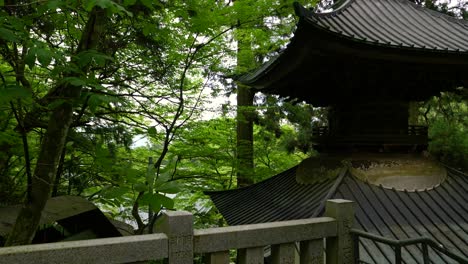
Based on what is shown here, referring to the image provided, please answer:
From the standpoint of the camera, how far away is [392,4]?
19.1ft

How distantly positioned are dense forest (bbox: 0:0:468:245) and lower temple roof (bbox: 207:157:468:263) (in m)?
1.73

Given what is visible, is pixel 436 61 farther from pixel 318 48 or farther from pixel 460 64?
pixel 318 48

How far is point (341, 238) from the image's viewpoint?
3201mm

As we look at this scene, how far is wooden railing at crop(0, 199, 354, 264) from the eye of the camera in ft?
7.08

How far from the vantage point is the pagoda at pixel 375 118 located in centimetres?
402

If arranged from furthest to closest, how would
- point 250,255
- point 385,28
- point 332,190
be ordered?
point 385,28
point 332,190
point 250,255

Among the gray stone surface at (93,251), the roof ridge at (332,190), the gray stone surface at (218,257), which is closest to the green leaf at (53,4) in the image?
the gray stone surface at (93,251)

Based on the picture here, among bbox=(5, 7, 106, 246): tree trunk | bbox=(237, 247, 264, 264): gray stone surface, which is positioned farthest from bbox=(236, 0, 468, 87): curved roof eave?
bbox=(5, 7, 106, 246): tree trunk

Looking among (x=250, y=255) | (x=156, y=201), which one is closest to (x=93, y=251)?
(x=156, y=201)

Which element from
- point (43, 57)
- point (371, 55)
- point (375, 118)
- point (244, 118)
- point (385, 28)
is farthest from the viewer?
point (244, 118)

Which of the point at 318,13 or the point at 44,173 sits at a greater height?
the point at 318,13

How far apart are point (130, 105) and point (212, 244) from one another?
168 centimetres

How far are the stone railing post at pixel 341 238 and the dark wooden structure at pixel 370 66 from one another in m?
1.88

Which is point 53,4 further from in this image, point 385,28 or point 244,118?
point 244,118
